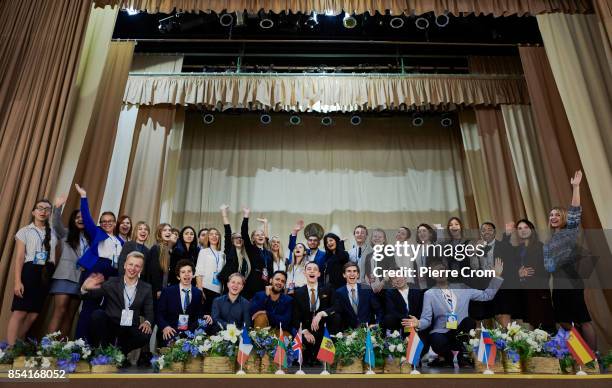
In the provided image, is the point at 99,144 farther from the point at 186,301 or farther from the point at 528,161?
the point at 528,161

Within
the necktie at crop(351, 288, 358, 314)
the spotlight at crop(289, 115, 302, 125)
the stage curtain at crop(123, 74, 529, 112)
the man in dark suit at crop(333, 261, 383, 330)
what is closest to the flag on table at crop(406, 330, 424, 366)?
the man in dark suit at crop(333, 261, 383, 330)

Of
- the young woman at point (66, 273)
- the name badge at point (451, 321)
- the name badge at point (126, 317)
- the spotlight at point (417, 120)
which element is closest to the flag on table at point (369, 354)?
the name badge at point (451, 321)

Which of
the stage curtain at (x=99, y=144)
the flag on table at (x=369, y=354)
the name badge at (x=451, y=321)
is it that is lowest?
the flag on table at (x=369, y=354)

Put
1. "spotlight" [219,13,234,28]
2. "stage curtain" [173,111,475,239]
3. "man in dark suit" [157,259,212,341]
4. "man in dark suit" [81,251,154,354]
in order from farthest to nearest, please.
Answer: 1. "stage curtain" [173,111,475,239]
2. "spotlight" [219,13,234,28]
3. "man in dark suit" [157,259,212,341]
4. "man in dark suit" [81,251,154,354]

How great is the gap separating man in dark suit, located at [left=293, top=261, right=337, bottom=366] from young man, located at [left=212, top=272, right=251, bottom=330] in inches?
18.4

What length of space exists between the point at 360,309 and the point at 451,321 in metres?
0.79

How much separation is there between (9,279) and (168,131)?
11.4 feet

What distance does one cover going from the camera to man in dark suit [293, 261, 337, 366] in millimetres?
4125

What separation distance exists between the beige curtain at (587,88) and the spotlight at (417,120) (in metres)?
2.99

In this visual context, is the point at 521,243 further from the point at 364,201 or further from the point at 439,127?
the point at 439,127

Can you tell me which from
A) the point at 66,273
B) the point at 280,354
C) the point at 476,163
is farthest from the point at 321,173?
the point at 280,354

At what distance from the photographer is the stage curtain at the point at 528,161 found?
6364mm

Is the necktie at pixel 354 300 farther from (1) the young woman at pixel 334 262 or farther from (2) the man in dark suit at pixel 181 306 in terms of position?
(2) the man in dark suit at pixel 181 306

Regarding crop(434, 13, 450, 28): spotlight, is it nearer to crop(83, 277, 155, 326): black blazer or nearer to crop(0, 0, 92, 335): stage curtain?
crop(0, 0, 92, 335): stage curtain
